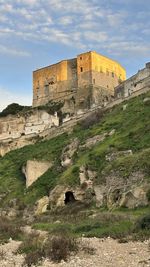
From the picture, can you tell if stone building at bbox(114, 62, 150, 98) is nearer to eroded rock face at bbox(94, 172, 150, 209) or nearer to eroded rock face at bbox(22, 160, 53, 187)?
eroded rock face at bbox(22, 160, 53, 187)

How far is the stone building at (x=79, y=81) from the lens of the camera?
69.2 metres

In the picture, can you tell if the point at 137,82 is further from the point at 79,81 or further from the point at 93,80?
the point at 79,81

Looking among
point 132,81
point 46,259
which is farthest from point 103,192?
point 132,81

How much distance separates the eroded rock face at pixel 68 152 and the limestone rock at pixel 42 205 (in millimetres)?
5557

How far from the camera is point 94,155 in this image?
36.1 m

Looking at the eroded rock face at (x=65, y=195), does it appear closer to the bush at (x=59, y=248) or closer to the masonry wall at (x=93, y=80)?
the bush at (x=59, y=248)

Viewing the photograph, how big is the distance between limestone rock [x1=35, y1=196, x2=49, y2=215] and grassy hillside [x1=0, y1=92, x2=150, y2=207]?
122 cm

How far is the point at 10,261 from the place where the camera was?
639 inches

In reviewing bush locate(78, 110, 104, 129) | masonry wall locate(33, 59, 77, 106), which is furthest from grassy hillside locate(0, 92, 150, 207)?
masonry wall locate(33, 59, 77, 106)

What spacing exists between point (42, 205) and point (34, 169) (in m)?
8.12

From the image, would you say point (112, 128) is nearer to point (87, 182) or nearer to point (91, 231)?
point (87, 182)

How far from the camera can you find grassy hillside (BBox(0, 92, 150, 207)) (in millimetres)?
30881

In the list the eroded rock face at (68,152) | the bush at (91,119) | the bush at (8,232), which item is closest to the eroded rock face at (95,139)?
the eroded rock face at (68,152)

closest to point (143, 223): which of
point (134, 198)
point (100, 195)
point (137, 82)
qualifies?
point (134, 198)
